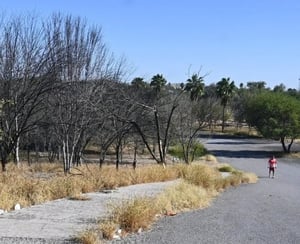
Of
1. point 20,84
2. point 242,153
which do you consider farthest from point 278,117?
point 20,84

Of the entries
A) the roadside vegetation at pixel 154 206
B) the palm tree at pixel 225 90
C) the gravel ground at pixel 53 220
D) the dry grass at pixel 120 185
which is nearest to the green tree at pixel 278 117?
the palm tree at pixel 225 90

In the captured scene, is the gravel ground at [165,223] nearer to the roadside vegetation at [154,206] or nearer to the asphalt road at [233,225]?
the asphalt road at [233,225]

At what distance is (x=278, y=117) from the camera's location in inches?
3292

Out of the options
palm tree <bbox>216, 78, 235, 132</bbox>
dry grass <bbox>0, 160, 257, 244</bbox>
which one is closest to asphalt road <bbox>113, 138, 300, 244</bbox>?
dry grass <bbox>0, 160, 257, 244</bbox>

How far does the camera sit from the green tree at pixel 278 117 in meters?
82.3

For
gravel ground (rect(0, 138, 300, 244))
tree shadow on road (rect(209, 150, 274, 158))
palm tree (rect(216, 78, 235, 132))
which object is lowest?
tree shadow on road (rect(209, 150, 274, 158))

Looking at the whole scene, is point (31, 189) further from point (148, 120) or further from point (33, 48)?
point (148, 120)

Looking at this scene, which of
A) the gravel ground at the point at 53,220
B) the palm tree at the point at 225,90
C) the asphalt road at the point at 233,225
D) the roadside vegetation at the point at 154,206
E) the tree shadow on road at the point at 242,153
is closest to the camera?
the gravel ground at the point at 53,220

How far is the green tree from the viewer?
8231 centimetres

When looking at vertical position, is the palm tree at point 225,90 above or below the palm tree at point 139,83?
above

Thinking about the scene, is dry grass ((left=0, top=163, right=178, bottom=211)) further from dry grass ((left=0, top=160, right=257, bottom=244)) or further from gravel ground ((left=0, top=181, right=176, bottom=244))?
gravel ground ((left=0, top=181, right=176, bottom=244))

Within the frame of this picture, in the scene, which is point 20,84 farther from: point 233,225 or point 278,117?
point 278,117

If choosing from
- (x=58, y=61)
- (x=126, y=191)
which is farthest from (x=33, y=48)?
(x=126, y=191)

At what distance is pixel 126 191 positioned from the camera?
17547 mm
